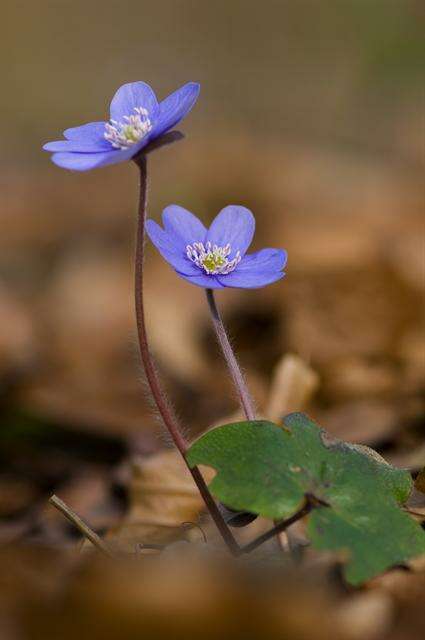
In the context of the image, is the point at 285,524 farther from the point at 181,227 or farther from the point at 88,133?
the point at 88,133

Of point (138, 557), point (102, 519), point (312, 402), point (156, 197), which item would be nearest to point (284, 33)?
point (156, 197)

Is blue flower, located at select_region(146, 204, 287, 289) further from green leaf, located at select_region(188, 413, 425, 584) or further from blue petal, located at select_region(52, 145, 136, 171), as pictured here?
green leaf, located at select_region(188, 413, 425, 584)

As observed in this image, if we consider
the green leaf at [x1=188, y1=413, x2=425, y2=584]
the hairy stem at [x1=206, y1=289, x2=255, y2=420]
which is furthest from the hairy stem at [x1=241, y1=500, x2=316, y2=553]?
the hairy stem at [x1=206, y1=289, x2=255, y2=420]

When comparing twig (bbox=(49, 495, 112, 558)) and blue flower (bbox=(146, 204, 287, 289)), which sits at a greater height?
blue flower (bbox=(146, 204, 287, 289))

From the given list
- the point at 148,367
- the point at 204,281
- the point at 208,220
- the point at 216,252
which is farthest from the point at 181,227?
the point at 208,220

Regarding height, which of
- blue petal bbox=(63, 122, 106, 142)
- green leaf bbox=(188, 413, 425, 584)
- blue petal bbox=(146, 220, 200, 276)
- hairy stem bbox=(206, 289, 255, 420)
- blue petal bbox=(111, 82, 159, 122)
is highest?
blue petal bbox=(111, 82, 159, 122)

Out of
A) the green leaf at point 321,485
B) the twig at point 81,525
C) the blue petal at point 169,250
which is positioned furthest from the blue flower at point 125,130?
the twig at point 81,525

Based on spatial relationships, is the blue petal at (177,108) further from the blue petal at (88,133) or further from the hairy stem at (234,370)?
the hairy stem at (234,370)

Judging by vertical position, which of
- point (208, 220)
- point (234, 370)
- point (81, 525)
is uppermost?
point (234, 370)
